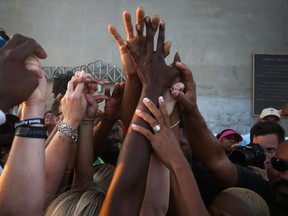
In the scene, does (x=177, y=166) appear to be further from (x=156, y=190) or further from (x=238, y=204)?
(x=238, y=204)

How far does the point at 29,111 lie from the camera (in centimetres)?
129

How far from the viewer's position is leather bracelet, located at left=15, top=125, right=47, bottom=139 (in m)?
1.24

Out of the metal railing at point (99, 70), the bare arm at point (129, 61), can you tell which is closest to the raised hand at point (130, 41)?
the bare arm at point (129, 61)

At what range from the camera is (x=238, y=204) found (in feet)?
4.88

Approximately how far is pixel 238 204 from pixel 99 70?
13.9 ft

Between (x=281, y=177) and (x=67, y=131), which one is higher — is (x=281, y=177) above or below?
below

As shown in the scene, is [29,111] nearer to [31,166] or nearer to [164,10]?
[31,166]

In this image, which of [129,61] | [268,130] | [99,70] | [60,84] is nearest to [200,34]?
[99,70]

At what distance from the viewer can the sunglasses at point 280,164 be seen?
1816 millimetres

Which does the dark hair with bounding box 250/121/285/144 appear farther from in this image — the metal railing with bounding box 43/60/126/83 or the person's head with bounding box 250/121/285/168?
the metal railing with bounding box 43/60/126/83

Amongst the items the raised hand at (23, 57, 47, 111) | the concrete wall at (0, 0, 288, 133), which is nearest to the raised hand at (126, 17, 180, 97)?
the raised hand at (23, 57, 47, 111)

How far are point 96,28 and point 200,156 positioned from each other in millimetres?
4327

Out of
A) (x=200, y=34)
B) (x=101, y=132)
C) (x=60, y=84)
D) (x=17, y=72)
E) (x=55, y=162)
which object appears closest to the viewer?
(x=17, y=72)

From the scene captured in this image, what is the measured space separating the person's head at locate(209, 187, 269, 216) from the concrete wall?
12.8 feet
